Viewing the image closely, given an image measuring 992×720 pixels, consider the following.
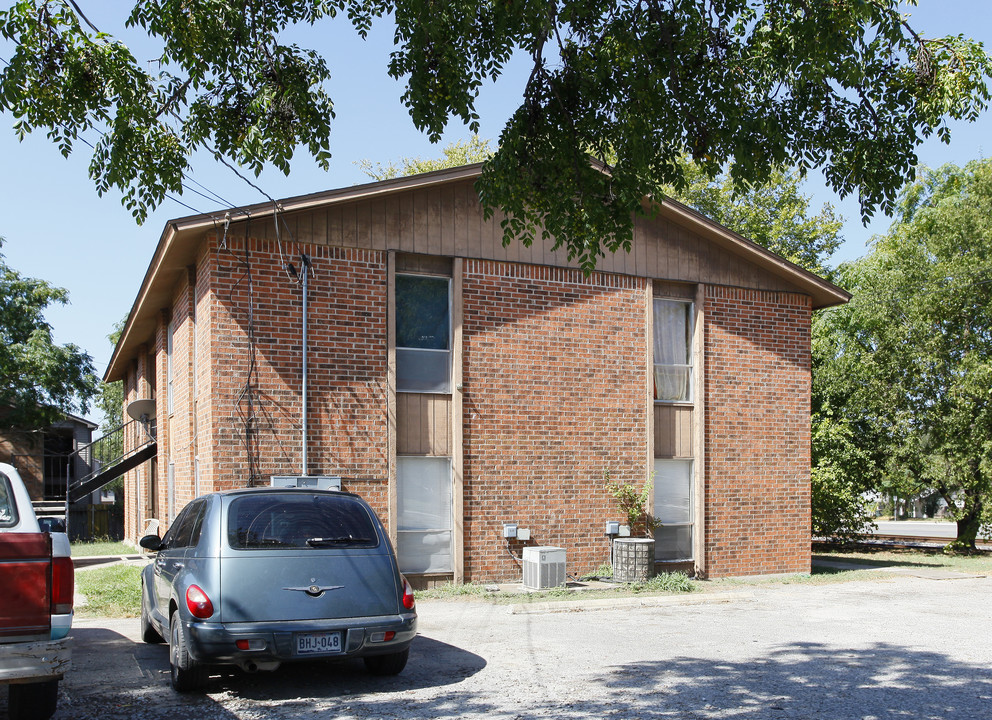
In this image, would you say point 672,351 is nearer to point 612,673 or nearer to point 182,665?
point 612,673

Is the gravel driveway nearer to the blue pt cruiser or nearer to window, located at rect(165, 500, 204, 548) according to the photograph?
the blue pt cruiser

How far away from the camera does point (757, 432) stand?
667 inches

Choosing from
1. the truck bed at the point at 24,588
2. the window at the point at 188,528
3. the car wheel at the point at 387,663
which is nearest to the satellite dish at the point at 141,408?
the window at the point at 188,528

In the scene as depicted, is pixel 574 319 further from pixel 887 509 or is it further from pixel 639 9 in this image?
pixel 887 509

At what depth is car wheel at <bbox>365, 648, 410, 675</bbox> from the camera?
7.74 metres

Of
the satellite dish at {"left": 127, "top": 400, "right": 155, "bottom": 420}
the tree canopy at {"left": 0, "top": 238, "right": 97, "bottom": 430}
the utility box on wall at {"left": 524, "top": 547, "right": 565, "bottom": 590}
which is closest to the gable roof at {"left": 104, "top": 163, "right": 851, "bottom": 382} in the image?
the satellite dish at {"left": 127, "top": 400, "right": 155, "bottom": 420}

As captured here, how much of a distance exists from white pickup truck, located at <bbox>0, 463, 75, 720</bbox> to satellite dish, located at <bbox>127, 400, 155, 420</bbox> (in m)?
16.2

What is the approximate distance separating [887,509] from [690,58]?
60.4 meters

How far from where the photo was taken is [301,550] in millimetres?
7316

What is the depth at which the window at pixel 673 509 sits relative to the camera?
16078mm

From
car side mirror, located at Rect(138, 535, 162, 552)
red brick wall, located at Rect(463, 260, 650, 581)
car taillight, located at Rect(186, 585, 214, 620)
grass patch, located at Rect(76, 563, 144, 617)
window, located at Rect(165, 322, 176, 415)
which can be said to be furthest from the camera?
window, located at Rect(165, 322, 176, 415)

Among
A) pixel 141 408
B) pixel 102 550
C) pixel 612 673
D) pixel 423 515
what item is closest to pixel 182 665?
pixel 612 673

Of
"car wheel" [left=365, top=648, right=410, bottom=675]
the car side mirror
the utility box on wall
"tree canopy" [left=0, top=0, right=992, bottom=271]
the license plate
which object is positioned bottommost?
the utility box on wall

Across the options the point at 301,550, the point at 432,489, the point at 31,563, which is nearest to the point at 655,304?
the point at 432,489
